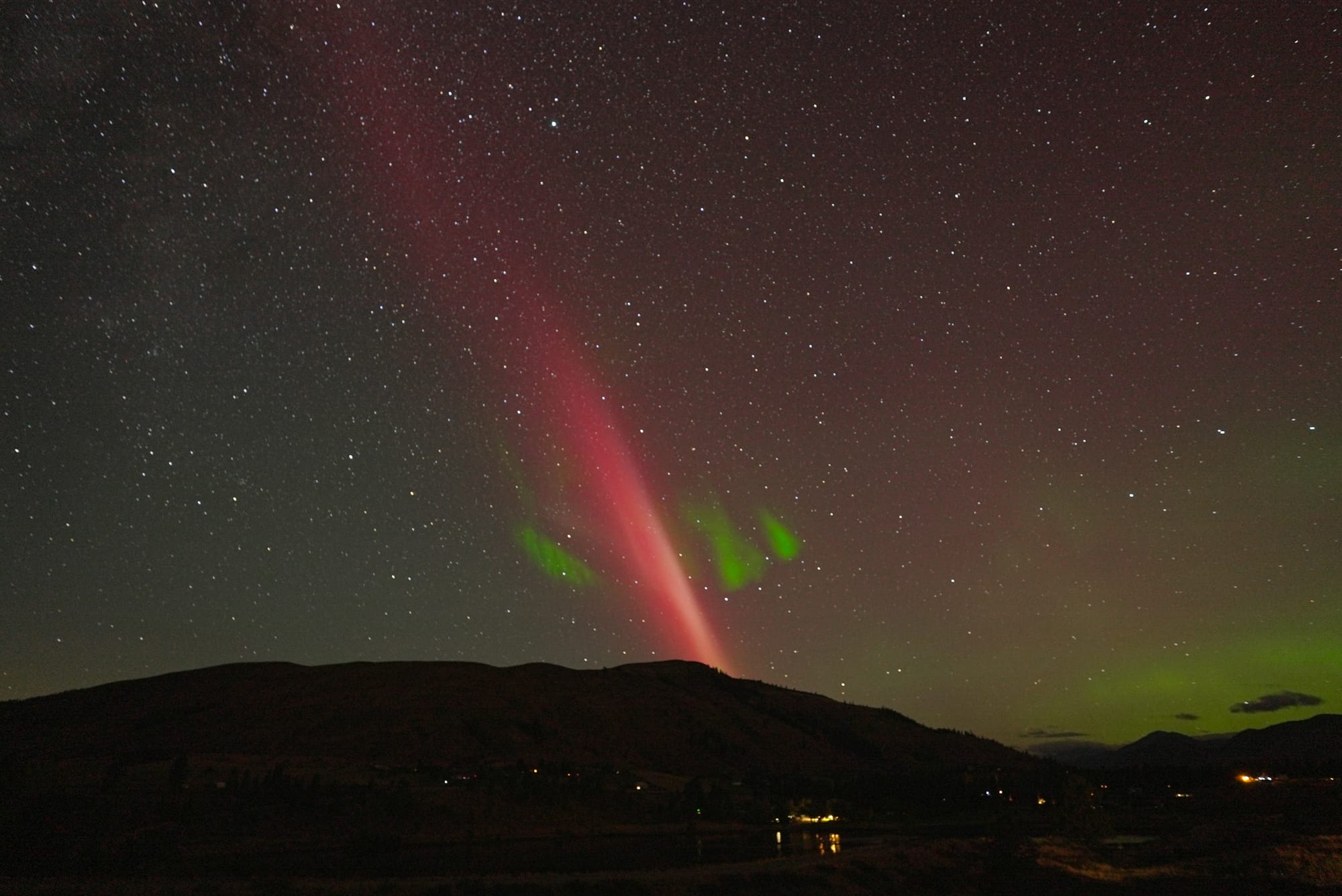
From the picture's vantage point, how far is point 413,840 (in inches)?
1834

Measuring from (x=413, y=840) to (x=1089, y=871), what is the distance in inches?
1200

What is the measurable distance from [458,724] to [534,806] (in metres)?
47.3

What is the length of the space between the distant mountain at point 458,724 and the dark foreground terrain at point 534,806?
0.59 meters

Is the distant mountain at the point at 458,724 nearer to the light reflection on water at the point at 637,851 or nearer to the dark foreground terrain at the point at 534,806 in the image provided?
the dark foreground terrain at the point at 534,806

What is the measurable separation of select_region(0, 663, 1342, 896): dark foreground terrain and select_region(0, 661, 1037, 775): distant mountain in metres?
0.59

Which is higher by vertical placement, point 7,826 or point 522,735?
point 522,735

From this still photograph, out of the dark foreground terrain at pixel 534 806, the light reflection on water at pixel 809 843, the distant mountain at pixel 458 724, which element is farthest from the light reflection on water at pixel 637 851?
the distant mountain at pixel 458 724

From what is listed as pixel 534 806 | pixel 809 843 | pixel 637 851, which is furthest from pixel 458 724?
pixel 637 851

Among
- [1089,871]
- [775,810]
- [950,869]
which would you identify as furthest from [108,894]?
[775,810]

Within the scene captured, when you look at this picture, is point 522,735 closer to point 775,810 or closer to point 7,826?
point 775,810

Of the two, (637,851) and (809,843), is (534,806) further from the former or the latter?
(809,843)

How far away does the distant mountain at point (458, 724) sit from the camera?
92188mm

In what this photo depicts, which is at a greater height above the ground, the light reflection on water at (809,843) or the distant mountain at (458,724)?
the distant mountain at (458,724)

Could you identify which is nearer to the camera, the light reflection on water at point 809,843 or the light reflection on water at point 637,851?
the light reflection on water at point 637,851
